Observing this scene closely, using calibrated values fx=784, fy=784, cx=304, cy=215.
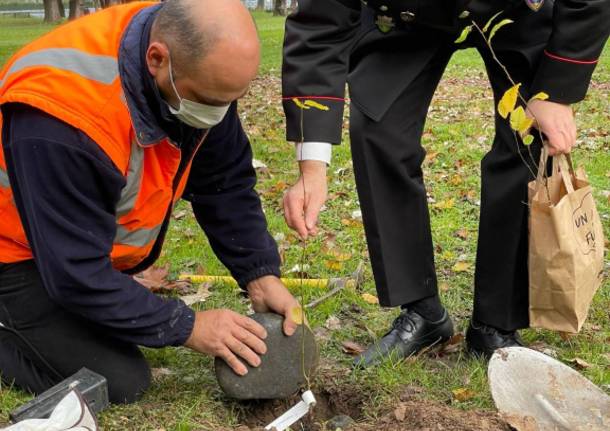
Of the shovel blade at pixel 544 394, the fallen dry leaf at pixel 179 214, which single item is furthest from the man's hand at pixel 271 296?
the fallen dry leaf at pixel 179 214

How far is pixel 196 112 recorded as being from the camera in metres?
2.34

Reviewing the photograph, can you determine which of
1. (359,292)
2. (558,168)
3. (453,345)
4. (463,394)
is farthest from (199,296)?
(558,168)

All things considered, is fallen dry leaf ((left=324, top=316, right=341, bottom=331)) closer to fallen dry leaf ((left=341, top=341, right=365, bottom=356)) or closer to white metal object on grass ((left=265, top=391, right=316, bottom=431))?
fallen dry leaf ((left=341, top=341, right=365, bottom=356))

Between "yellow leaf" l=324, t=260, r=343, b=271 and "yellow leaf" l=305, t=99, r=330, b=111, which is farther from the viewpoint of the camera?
"yellow leaf" l=324, t=260, r=343, b=271

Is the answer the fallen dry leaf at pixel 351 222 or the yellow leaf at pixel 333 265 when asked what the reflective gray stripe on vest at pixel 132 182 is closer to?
the yellow leaf at pixel 333 265

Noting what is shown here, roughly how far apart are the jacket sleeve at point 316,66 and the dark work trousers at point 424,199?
300 millimetres

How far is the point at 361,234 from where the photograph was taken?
4.51 m

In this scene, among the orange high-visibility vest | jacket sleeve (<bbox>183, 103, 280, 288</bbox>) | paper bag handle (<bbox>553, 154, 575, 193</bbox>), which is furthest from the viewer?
jacket sleeve (<bbox>183, 103, 280, 288</bbox>)

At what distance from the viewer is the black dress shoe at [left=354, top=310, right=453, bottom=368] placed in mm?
2953

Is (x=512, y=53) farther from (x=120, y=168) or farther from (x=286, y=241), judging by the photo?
(x=286, y=241)

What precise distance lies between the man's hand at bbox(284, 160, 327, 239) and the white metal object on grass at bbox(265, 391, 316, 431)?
1.75 feet

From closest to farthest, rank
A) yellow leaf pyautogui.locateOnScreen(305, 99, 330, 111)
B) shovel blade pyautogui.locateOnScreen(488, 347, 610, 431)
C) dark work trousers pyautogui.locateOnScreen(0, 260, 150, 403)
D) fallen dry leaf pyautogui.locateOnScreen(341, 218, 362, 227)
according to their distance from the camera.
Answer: shovel blade pyautogui.locateOnScreen(488, 347, 610, 431) < yellow leaf pyautogui.locateOnScreen(305, 99, 330, 111) < dark work trousers pyautogui.locateOnScreen(0, 260, 150, 403) < fallen dry leaf pyautogui.locateOnScreen(341, 218, 362, 227)

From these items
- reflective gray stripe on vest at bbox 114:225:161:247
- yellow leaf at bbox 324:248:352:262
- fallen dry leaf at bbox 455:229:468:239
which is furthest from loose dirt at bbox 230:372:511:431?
fallen dry leaf at bbox 455:229:468:239

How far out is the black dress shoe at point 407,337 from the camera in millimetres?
2953
